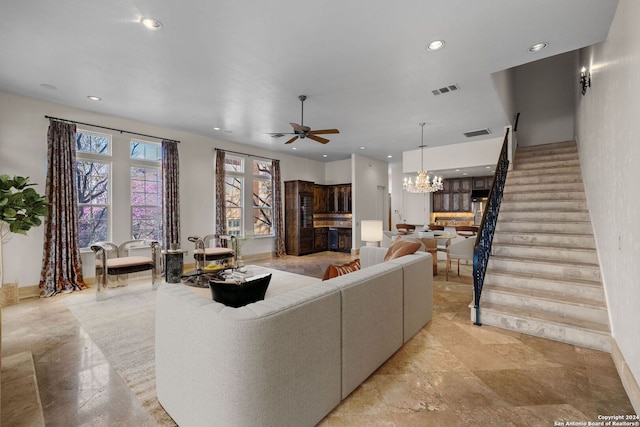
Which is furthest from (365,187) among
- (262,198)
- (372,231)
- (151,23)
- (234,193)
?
(151,23)

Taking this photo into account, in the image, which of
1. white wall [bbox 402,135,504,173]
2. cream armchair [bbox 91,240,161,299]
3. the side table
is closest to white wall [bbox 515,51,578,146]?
white wall [bbox 402,135,504,173]

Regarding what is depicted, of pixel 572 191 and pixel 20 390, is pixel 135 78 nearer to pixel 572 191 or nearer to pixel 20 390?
pixel 20 390

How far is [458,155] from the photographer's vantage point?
768 centimetres

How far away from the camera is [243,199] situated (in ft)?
25.6

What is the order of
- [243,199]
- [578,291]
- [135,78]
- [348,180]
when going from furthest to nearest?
[348,180] < [243,199] < [135,78] < [578,291]

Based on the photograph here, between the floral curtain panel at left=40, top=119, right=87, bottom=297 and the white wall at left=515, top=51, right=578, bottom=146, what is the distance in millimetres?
9793

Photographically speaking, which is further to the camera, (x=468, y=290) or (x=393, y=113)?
(x=393, y=113)

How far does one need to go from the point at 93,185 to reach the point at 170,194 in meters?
1.29

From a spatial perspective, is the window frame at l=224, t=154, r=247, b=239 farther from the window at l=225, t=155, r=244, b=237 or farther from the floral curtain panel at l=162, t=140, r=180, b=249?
the floral curtain panel at l=162, t=140, r=180, b=249

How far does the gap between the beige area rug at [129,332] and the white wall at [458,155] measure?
720cm

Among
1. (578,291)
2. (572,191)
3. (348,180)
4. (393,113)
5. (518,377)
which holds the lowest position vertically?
(518,377)

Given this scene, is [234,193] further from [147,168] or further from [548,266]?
[548,266]

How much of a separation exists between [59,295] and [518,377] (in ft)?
20.2

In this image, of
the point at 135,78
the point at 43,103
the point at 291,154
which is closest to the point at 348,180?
the point at 291,154
